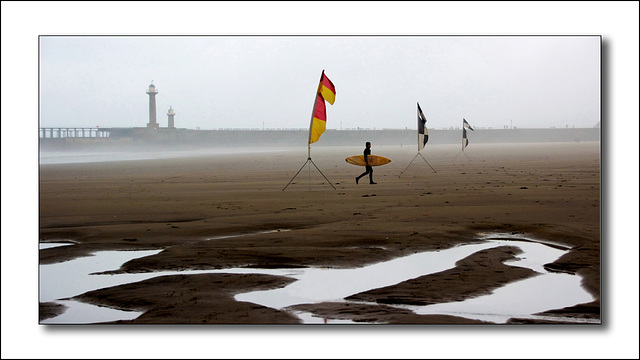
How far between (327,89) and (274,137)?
74.5 inches

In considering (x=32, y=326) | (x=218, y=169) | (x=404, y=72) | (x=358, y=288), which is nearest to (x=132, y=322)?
(x=32, y=326)

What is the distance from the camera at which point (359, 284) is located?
484 cm

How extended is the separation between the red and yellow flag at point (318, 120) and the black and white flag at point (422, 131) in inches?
42.7

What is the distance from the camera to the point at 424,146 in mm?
8812

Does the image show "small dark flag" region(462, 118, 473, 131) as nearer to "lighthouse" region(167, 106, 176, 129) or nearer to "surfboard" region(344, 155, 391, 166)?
"surfboard" region(344, 155, 391, 166)

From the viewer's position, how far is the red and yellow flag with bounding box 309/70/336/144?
21.2ft

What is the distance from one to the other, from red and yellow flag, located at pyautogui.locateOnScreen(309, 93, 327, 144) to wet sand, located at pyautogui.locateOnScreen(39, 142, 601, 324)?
74 cm

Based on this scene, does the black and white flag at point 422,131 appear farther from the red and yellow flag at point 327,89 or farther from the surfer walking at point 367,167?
the red and yellow flag at point 327,89

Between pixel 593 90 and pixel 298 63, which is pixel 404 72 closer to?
pixel 298 63

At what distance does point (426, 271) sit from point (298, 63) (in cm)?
237

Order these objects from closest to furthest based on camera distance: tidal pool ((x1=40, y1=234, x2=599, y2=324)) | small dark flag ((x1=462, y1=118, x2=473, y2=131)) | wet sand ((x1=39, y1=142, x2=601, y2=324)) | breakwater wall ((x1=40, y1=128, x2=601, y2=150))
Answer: tidal pool ((x1=40, y1=234, x2=599, y2=324)) → wet sand ((x1=39, y1=142, x2=601, y2=324)) → breakwater wall ((x1=40, y1=128, x2=601, y2=150)) → small dark flag ((x1=462, y1=118, x2=473, y2=131))

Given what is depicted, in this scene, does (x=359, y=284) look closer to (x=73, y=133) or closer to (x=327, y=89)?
(x=327, y=89)

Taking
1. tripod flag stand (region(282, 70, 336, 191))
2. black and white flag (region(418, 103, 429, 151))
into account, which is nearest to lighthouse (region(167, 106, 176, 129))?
tripod flag stand (region(282, 70, 336, 191))

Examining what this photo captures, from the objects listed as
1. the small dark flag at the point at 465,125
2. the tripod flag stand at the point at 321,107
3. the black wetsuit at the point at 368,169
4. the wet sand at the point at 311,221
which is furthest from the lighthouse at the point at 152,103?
the small dark flag at the point at 465,125
